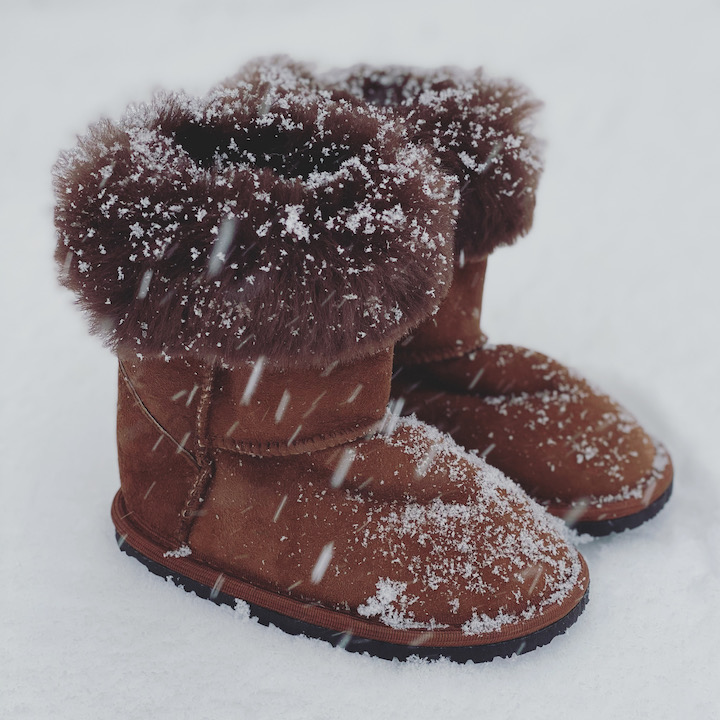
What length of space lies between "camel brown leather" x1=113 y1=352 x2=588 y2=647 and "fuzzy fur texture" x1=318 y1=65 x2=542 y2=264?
0.27m

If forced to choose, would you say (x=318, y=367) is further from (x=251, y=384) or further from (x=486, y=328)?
(x=486, y=328)

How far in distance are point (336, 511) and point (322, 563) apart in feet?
0.17

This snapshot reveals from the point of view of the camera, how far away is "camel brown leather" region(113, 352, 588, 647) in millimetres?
710

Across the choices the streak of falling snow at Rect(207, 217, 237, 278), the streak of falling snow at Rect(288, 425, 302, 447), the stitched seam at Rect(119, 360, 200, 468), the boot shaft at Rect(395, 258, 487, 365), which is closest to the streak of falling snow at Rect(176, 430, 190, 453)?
the stitched seam at Rect(119, 360, 200, 468)

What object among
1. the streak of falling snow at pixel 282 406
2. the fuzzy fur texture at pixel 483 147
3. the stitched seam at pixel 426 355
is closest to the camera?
the streak of falling snow at pixel 282 406

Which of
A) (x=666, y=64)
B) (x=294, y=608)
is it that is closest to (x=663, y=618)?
(x=294, y=608)

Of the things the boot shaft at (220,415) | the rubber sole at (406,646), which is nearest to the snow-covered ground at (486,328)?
the rubber sole at (406,646)

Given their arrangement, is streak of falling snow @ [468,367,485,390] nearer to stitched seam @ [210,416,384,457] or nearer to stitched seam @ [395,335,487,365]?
stitched seam @ [395,335,487,365]

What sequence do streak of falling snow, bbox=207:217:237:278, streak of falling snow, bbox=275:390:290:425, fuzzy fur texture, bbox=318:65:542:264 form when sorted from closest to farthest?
streak of falling snow, bbox=207:217:237:278, streak of falling snow, bbox=275:390:290:425, fuzzy fur texture, bbox=318:65:542:264

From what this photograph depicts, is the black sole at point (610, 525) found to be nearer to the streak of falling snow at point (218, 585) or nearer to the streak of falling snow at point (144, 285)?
the streak of falling snow at point (218, 585)

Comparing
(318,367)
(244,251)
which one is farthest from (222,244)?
(318,367)

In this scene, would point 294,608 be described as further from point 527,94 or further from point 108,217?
point 527,94

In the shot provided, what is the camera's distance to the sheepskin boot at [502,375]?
0.90 meters

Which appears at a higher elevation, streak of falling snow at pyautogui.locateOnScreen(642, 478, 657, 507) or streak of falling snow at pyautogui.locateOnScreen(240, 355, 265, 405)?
streak of falling snow at pyautogui.locateOnScreen(240, 355, 265, 405)
